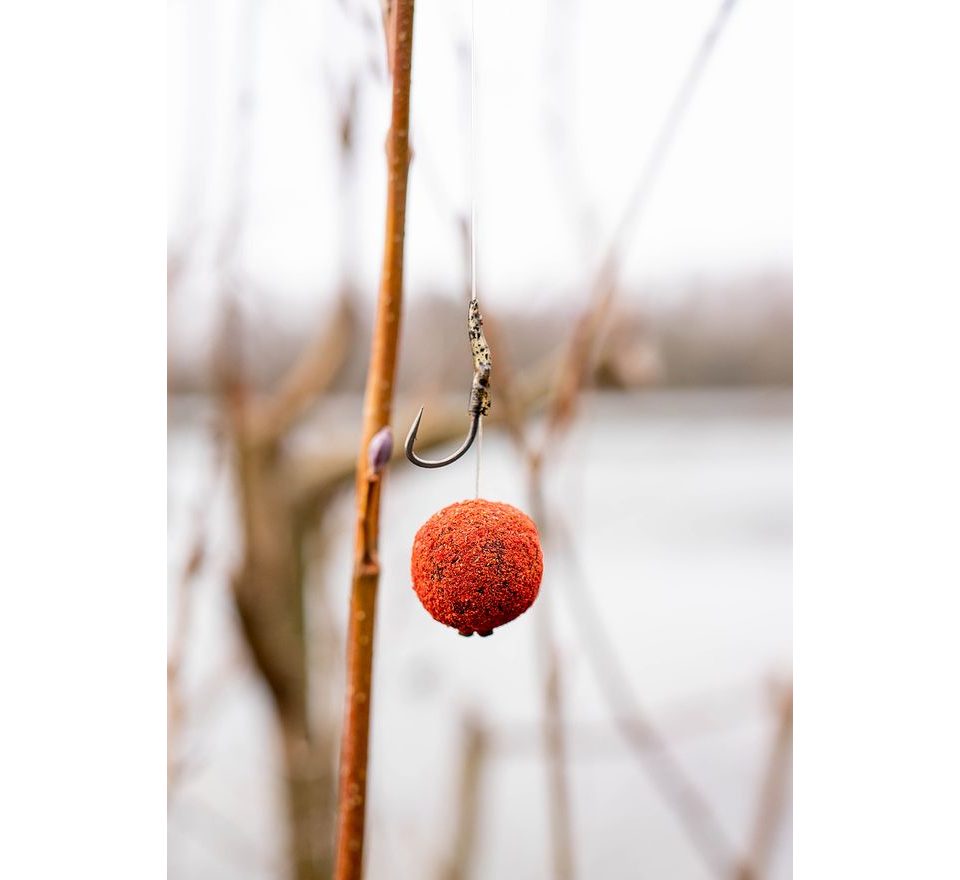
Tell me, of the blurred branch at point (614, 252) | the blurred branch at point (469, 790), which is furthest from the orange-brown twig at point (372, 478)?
the blurred branch at point (469, 790)

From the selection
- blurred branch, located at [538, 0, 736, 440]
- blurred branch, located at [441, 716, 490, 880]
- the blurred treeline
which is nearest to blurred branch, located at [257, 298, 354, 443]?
the blurred treeline

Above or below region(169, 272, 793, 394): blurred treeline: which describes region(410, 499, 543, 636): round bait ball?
below

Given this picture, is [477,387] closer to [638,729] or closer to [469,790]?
[638,729]

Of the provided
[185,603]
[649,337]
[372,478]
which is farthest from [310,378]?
[372,478]

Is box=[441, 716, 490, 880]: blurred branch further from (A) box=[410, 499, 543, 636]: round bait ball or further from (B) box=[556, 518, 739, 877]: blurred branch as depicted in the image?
(A) box=[410, 499, 543, 636]: round bait ball

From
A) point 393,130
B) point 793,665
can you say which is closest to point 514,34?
point 393,130

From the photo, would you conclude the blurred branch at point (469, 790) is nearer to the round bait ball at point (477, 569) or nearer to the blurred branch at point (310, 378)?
the blurred branch at point (310, 378)

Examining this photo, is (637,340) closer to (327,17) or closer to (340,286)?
(340,286)
